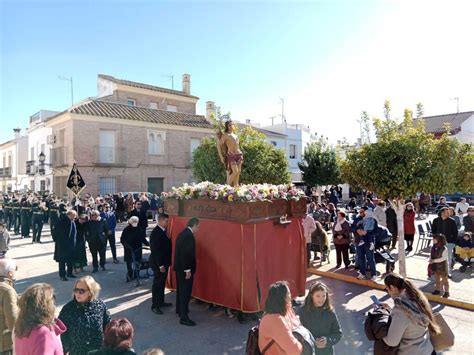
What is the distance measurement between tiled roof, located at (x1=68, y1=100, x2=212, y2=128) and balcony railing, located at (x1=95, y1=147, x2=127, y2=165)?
2075 mm

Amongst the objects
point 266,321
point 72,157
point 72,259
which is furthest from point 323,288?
point 72,157

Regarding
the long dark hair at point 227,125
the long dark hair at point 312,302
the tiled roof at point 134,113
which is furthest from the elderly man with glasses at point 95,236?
the tiled roof at point 134,113

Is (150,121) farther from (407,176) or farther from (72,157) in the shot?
(407,176)

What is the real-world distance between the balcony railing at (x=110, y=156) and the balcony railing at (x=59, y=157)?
1929 millimetres

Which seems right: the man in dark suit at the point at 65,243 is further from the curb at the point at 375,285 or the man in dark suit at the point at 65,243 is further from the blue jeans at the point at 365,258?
the blue jeans at the point at 365,258

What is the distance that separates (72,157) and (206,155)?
30.1 ft

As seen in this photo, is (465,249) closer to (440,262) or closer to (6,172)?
(440,262)

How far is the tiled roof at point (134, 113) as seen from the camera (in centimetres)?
2120

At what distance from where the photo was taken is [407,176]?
7.09 meters

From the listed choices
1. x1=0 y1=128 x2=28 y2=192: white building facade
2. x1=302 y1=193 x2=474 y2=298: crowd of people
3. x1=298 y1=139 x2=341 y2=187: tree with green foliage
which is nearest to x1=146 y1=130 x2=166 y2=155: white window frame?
x1=298 y1=139 x2=341 y2=187: tree with green foliage

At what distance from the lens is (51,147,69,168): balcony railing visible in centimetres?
2130

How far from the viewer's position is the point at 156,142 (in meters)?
24.1

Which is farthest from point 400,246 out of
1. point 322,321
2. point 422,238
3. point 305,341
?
point 305,341

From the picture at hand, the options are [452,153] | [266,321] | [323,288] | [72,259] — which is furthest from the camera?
[72,259]
